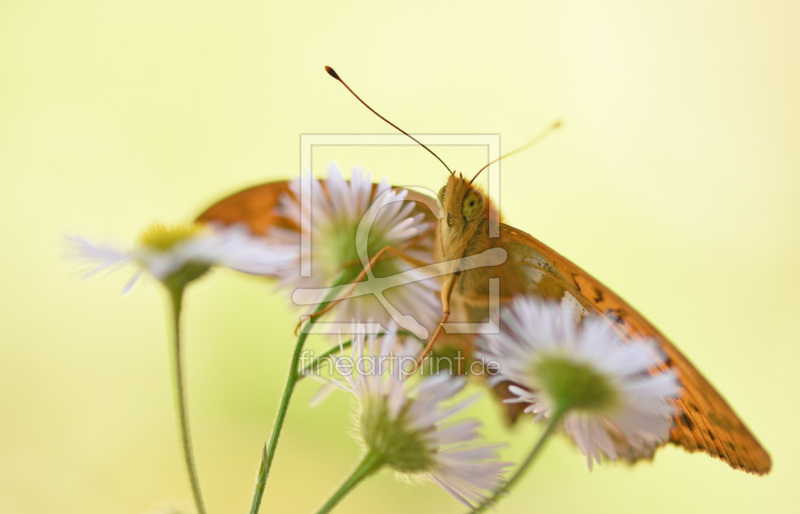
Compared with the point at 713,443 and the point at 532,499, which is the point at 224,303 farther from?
the point at 713,443

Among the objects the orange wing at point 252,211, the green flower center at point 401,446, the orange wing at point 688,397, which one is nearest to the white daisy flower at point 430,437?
the green flower center at point 401,446

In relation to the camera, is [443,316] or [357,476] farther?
[443,316]

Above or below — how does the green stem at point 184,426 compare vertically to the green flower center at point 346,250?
below

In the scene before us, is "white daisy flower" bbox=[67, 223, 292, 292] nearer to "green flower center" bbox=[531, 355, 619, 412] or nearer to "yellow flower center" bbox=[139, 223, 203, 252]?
"yellow flower center" bbox=[139, 223, 203, 252]

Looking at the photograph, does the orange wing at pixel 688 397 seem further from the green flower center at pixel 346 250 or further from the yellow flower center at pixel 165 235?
the yellow flower center at pixel 165 235

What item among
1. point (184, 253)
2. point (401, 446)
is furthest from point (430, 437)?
point (184, 253)

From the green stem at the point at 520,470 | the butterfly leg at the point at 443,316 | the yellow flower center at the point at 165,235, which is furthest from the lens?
the yellow flower center at the point at 165,235

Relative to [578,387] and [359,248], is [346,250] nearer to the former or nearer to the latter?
[359,248]
